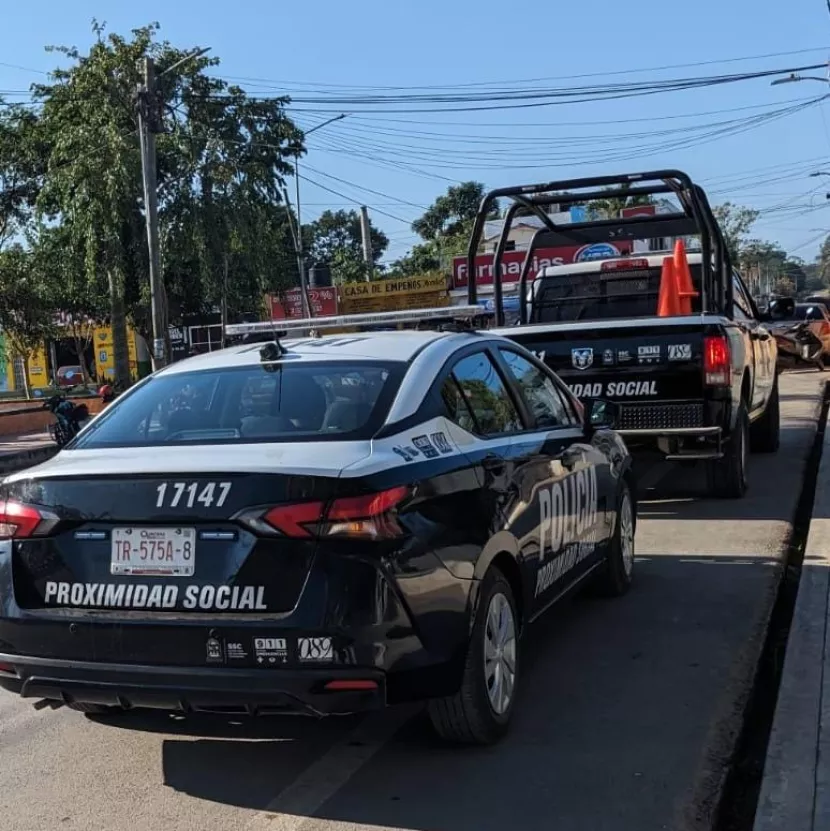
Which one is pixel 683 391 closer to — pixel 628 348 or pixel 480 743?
pixel 628 348

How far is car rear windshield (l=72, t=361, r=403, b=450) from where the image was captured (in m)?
4.07

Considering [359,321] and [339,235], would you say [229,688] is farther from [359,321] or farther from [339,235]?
[339,235]

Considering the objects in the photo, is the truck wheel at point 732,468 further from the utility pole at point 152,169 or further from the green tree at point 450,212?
the green tree at point 450,212

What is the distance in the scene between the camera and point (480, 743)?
13.7 feet

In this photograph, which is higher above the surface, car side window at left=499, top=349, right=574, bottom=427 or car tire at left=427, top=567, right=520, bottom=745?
car side window at left=499, top=349, right=574, bottom=427

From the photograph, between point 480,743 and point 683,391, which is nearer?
point 480,743

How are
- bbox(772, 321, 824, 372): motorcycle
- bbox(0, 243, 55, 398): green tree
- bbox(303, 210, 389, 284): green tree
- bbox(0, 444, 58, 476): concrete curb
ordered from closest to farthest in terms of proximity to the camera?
bbox(0, 444, 58, 476): concrete curb, bbox(772, 321, 824, 372): motorcycle, bbox(0, 243, 55, 398): green tree, bbox(303, 210, 389, 284): green tree

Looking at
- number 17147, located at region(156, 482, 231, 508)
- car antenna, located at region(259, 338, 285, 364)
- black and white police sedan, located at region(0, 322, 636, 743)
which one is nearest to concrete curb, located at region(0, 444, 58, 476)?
car antenna, located at region(259, 338, 285, 364)

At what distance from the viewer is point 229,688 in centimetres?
352

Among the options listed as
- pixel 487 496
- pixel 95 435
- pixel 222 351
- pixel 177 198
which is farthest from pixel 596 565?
pixel 177 198

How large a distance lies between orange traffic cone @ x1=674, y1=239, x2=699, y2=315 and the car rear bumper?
7184mm

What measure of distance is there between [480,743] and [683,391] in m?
4.90

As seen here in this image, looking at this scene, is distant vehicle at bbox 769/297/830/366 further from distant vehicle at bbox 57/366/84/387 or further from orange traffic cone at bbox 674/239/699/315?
distant vehicle at bbox 57/366/84/387

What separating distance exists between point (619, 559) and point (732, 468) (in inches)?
125
